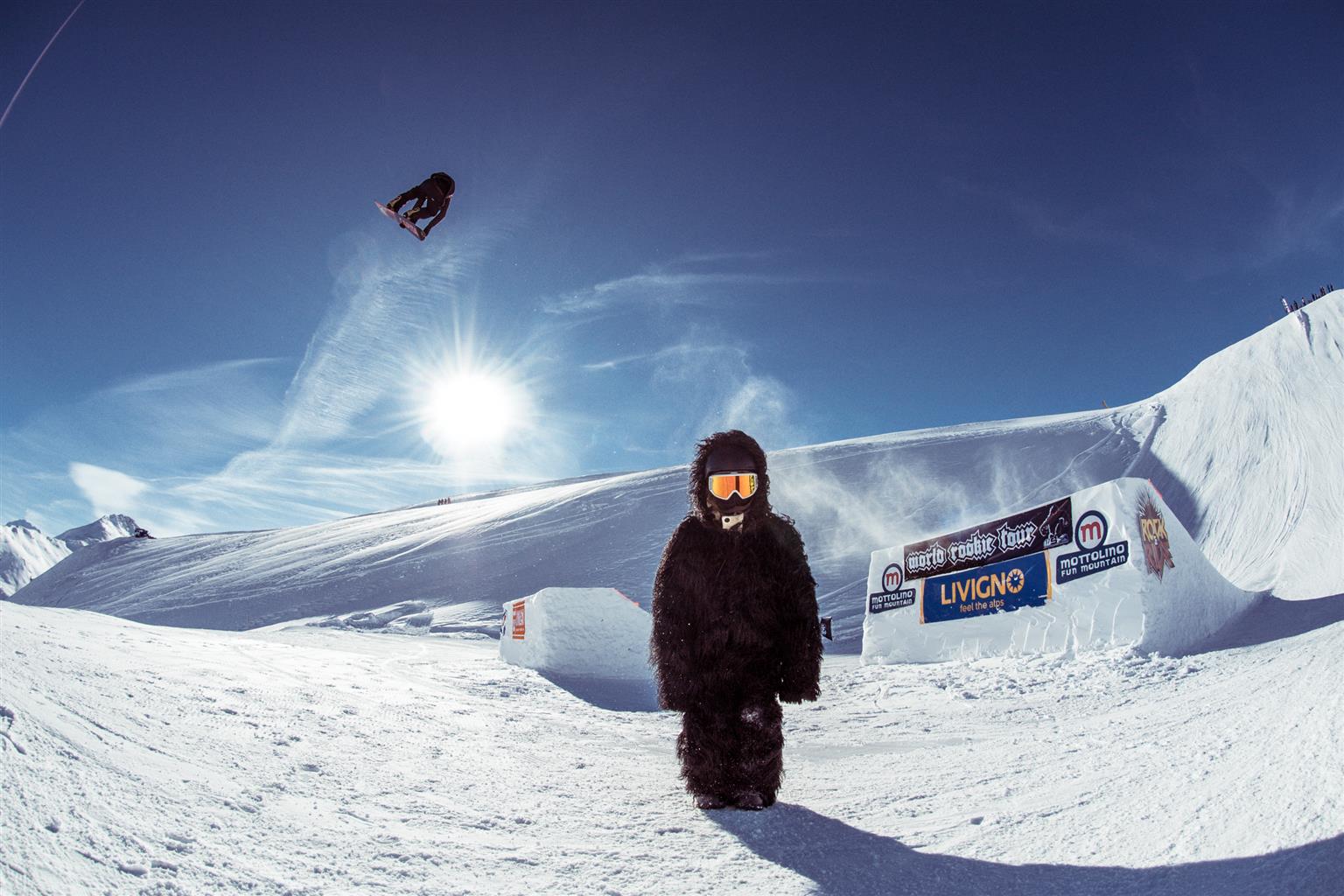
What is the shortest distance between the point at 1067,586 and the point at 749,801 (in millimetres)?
6052

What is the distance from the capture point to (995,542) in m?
8.12

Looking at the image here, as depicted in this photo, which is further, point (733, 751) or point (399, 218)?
point (399, 218)

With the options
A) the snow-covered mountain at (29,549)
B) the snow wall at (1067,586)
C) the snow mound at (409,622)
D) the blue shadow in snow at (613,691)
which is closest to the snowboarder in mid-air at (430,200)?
the blue shadow in snow at (613,691)

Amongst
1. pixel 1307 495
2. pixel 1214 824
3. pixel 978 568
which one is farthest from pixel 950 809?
pixel 1307 495

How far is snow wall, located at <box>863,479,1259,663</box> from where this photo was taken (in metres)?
6.58

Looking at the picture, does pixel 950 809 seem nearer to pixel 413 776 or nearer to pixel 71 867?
pixel 413 776

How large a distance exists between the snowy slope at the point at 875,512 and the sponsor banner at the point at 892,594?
8063 mm

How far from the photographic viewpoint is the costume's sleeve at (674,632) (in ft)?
9.20

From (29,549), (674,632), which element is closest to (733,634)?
(674,632)

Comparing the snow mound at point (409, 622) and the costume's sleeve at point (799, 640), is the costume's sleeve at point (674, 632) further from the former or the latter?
the snow mound at point (409, 622)

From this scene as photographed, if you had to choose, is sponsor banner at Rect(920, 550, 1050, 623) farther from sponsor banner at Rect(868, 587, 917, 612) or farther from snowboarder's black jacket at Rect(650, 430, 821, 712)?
snowboarder's black jacket at Rect(650, 430, 821, 712)

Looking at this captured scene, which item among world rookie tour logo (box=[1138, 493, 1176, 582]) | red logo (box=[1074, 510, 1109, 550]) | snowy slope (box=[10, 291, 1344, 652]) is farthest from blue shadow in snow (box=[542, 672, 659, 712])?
snowy slope (box=[10, 291, 1344, 652])

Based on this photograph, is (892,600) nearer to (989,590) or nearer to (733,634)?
(989,590)

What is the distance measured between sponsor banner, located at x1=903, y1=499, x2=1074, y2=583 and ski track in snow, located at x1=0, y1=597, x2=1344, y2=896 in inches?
147
